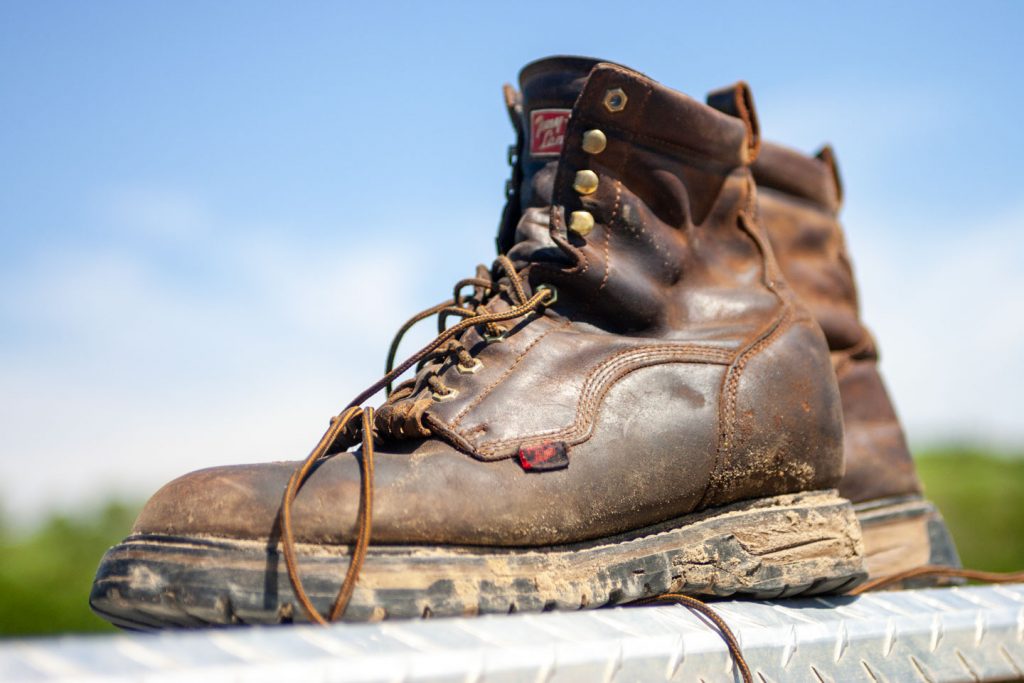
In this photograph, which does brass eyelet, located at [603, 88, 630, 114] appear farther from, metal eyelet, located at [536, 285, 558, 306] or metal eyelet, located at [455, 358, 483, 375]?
metal eyelet, located at [455, 358, 483, 375]

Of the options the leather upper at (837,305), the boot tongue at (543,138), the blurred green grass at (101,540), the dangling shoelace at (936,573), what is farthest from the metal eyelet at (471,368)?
the blurred green grass at (101,540)

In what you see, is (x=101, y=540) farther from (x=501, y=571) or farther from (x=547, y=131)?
(x=501, y=571)

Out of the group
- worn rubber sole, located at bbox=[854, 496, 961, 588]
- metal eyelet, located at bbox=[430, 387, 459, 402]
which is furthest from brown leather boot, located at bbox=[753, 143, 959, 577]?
metal eyelet, located at bbox=[430, 387, 459, 402]

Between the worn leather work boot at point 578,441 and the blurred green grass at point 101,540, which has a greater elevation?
the worn leather work boot at point 578,441

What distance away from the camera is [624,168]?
200cm

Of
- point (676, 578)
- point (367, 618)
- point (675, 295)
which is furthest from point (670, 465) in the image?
point (367, 618)

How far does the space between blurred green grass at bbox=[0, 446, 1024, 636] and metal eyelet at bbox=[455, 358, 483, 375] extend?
3293 mm

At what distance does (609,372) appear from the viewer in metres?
1.87

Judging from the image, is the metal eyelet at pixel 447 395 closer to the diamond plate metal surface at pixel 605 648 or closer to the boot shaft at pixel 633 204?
the boot shaft at pixel 633 204

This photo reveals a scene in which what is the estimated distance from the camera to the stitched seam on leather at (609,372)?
1764 mm

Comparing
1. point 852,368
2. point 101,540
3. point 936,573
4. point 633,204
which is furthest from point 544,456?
point 101,540

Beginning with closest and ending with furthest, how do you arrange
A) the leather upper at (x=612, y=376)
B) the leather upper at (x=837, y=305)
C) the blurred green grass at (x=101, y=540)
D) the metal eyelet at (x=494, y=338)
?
the leather upper at (x=612, y=376) → the metal eyelet at (x=494, y=338) → the leather upper at (x=837, y=305) → the blurred green grass at (x=101, y=540)

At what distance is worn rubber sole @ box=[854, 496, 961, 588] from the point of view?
282 centimetres

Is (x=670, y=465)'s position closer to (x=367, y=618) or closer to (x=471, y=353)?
(x=471, y=353)
